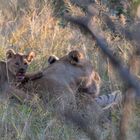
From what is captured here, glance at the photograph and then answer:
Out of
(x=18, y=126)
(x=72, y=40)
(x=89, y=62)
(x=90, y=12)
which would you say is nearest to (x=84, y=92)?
(x=89, y=62)

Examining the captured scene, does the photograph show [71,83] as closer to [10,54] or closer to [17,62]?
[17,62]

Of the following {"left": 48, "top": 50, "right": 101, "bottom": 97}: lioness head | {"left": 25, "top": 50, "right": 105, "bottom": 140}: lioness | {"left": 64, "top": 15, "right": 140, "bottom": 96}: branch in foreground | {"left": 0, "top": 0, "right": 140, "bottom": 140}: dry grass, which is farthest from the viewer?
{"left": 48, "top": 50, "right": 101, "bottom": 97}: lioness head

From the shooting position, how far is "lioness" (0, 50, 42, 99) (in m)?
4.78

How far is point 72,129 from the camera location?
3980 mm

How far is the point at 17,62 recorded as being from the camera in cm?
544

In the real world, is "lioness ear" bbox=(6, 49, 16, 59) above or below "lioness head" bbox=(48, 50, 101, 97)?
above

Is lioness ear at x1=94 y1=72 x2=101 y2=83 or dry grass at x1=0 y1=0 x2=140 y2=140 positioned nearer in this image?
dry grass at x1=0 y1=0 x2=140 y2=140

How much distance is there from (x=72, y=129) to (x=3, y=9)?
432 centimetres

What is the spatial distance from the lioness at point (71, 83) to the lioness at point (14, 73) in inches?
6.4

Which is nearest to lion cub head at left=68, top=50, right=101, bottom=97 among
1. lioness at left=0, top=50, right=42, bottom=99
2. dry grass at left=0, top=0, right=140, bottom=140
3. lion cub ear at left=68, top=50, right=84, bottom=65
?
lion cub ear at left=68, top=50, right=84, bottom=65

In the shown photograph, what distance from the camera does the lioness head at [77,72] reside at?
513 centimetres

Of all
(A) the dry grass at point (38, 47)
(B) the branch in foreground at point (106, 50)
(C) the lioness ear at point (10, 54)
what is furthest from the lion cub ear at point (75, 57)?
(B) the branch in foreground at point (106, 50)

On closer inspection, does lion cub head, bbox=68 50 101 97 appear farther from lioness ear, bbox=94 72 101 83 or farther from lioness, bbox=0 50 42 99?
lioness, bbox=0 50 42 99

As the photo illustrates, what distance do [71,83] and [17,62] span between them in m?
0.66
